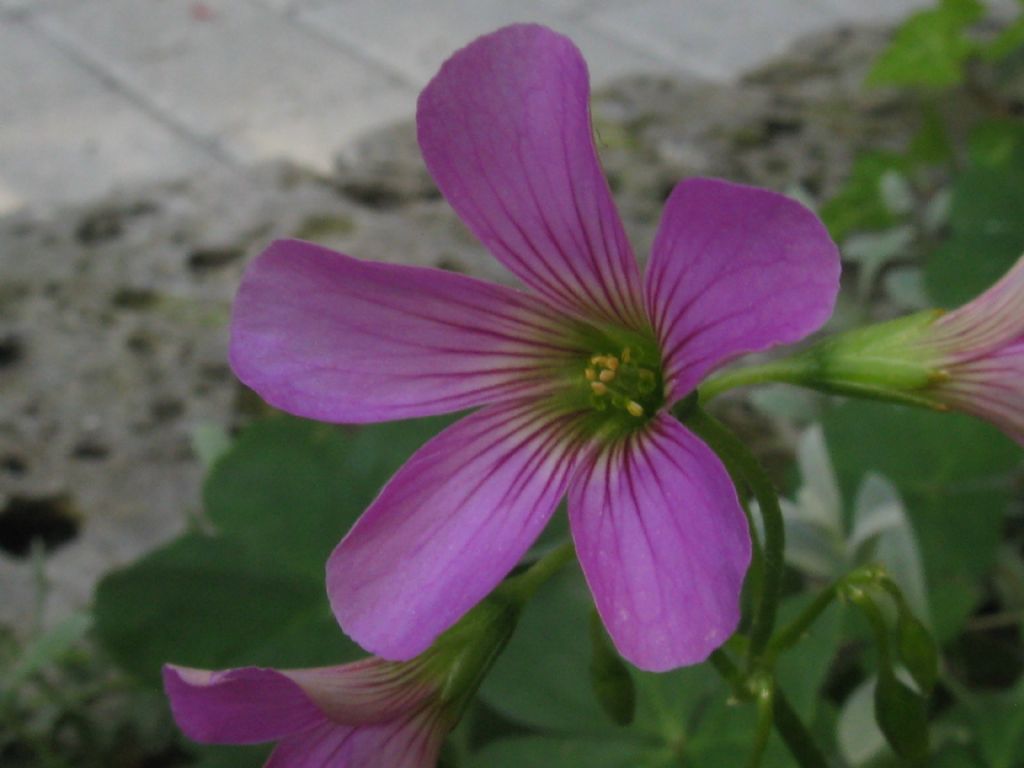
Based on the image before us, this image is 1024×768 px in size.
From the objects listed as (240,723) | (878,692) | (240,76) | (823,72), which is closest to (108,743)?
(240,723)

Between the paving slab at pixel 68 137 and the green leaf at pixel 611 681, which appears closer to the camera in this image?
the green leaf at pixel 611 681

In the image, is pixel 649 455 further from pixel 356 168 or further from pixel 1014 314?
pixel 356 168

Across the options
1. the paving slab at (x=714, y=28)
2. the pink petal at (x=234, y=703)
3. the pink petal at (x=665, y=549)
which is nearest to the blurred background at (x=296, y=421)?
the pink petal at (x=665, y=549)

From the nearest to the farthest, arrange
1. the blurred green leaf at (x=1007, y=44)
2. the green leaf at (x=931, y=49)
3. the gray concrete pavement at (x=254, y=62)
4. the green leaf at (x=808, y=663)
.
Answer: the green leaf at (x=808, y=663), the blurred green leaf at (x=1007, y=44), the green leaf at (x=931, y=49), the gray concrete pavement at (x=254, y=62)

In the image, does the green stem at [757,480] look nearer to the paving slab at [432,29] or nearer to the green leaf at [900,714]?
the green leaf at [900,714]

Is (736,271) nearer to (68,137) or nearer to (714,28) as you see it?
(68,137)

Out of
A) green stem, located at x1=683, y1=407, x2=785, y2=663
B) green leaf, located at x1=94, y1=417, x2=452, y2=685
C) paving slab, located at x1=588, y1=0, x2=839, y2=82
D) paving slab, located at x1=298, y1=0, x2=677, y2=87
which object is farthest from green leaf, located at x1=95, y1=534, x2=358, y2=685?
paving slab, located at x1=588, y1=0, x2=839, y2=82
